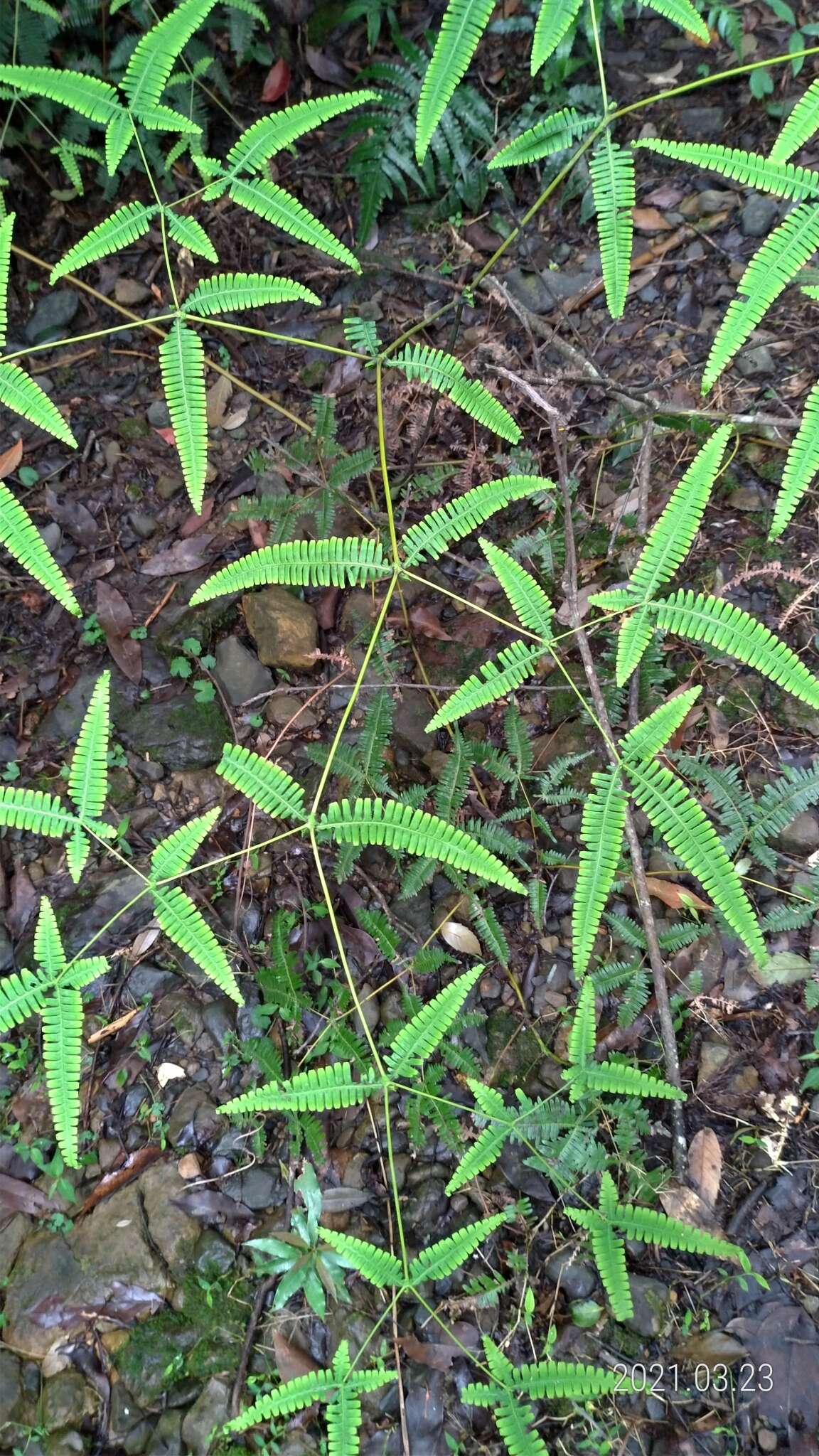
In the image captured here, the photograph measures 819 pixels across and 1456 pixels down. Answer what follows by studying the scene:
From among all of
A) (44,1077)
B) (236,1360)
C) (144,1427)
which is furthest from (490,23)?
(144,1427)

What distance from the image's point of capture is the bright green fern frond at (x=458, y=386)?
3.19 meters

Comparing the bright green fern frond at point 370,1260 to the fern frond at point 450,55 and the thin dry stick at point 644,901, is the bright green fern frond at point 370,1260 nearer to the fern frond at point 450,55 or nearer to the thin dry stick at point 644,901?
the thin dry stick at point 644,901

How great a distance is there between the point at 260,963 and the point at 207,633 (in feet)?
4.95

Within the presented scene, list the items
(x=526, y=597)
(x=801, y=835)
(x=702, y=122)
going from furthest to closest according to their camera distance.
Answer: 1. (x=702, y=122)
2. (x=801, y=835)
3. (x=526, y=597)

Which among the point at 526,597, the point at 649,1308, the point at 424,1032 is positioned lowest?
the point at 649,1308

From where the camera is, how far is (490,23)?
4.12 meters

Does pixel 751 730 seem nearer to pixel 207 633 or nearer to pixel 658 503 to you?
pixel 658 503

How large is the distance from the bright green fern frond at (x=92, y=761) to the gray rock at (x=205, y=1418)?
2.03 m

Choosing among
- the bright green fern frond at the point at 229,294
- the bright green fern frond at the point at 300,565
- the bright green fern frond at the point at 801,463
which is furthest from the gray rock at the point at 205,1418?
the bright green fern frond at the point at 229,294

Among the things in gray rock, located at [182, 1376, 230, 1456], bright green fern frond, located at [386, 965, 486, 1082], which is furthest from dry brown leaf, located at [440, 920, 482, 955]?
gray rock, located at [182, 1376, 230, 1456]

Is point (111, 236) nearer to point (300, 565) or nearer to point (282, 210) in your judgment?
point (282, 210)

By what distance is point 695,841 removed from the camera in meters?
2.58

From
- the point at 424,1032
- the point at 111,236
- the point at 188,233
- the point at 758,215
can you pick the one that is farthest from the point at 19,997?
the point at 758,215

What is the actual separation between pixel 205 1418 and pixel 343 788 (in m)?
2.24
